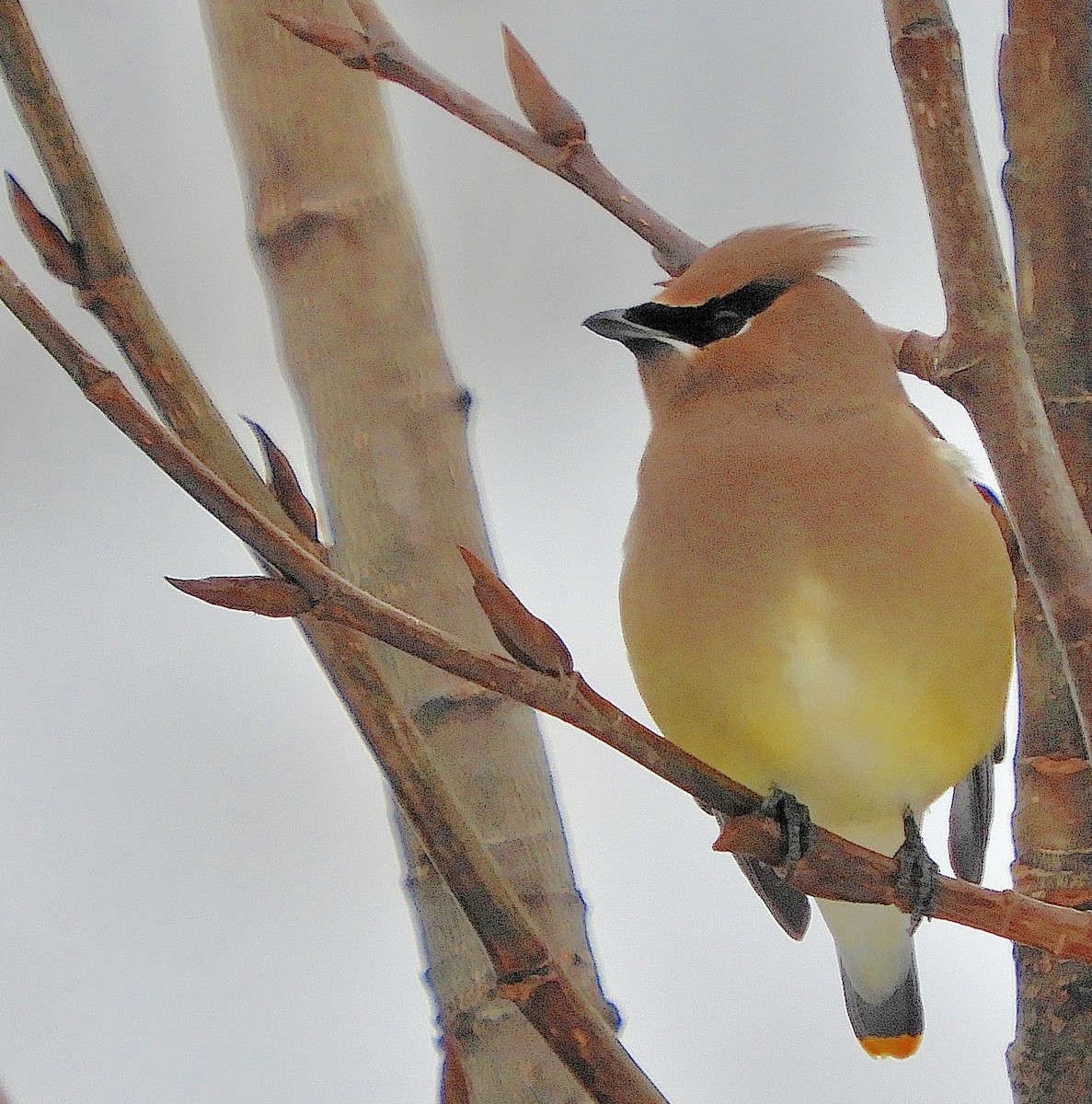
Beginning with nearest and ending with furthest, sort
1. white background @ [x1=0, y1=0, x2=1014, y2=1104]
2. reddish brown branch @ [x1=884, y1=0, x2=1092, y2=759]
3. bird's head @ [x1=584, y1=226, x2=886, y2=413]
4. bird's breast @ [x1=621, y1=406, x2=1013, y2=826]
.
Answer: reddish brown branch @ [x1=884, y1=0, x2=1092, y2=759]
bird's breast @ [x1=621, y1=406, x2=1013, y2=826]
bird's head @ [x1=584, y1=226, x2=886, y2=413]
white background @ [x1=0, y1=0, x2=1014, y2=1104]

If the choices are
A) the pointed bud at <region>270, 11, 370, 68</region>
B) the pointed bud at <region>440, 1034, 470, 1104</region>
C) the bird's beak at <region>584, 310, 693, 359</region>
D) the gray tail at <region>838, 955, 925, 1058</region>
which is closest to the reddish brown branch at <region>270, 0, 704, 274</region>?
the pointed bud at <region>270, 11, 370, 68</region>

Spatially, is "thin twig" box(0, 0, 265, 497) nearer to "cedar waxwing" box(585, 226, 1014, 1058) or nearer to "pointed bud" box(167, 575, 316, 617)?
"pointed bud" box(167, 575, 316, 617)

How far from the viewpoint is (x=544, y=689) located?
56cm

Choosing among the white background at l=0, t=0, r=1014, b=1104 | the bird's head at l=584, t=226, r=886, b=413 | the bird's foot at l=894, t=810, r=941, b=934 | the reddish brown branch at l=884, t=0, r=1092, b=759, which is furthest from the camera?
the white background at l=0, t=0, r=1014, b=1104

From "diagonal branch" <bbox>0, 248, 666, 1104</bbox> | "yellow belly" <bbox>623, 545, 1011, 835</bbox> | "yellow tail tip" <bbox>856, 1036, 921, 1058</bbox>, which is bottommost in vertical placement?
"diagonal branch" <bbox>0, 248, 666, 1104</bbox>

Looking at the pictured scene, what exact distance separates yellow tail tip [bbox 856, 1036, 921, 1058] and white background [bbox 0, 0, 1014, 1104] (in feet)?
Answer: 1.53

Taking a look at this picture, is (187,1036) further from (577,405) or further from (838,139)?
(838,139)

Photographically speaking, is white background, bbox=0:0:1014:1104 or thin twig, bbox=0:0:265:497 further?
white background, bbox=0:0:1014:1104

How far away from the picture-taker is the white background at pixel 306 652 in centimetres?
169

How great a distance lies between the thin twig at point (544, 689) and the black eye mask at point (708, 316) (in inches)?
17.8

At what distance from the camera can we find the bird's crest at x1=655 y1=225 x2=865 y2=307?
3.42 feet

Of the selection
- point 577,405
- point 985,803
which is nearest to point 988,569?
point 985,803

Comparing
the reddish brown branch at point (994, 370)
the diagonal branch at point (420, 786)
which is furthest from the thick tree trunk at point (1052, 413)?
the diagonal branch at point (420, 786)

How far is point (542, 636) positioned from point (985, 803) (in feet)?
2.47
